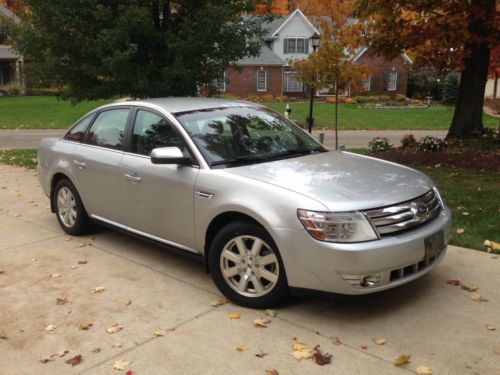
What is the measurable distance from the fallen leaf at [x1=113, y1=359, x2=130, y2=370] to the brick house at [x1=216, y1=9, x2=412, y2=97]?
42.0 meters

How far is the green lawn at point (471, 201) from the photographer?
5979 millimetres

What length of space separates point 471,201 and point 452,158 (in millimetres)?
3265

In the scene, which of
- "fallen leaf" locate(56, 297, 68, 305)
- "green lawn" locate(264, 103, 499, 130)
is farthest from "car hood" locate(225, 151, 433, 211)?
"green lawn" locate(264, 103, 499, 130)

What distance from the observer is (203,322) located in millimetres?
4078

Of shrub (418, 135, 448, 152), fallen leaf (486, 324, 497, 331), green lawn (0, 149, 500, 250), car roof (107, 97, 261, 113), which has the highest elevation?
car roof (107, 97, 261, 113)

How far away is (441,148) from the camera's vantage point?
11.5 metres

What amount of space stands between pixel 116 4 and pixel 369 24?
20.0 feet

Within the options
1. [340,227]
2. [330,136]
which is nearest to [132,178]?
[340,227]

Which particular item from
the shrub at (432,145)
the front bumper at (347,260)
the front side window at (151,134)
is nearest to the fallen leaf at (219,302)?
the front bumper at (347,260)

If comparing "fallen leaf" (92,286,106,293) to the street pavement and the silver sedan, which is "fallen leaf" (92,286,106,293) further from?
the street pavement

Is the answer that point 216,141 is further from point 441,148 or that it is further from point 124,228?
point 441,148

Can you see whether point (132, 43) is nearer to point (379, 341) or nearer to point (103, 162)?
point (103, 162)

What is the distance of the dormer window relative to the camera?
48281 millimetres

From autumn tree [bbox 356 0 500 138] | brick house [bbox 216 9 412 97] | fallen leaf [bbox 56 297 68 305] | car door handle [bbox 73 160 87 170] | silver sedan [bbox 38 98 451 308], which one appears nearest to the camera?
silver sedan [bbox 38 98 451 308]
